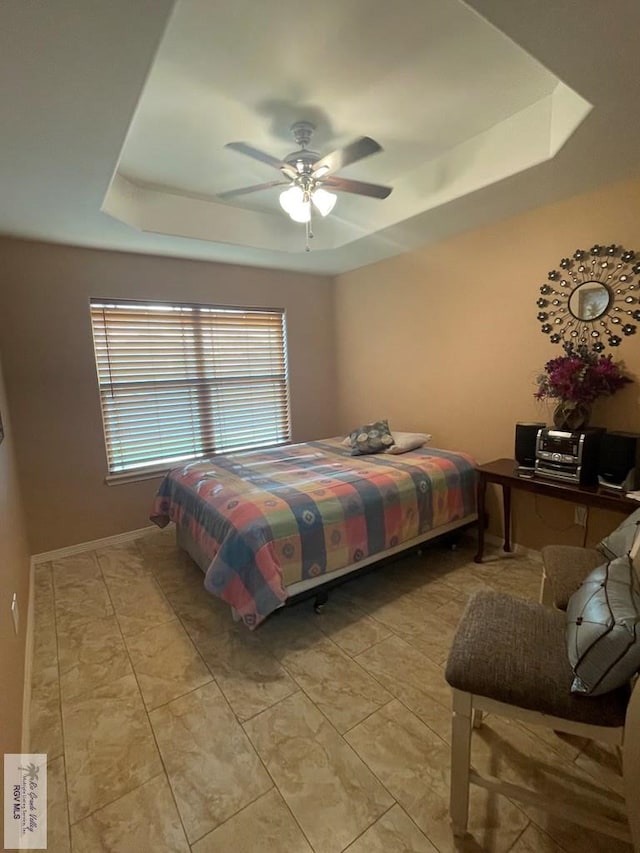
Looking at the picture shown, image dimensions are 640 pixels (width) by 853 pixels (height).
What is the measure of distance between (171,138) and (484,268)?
224 cm

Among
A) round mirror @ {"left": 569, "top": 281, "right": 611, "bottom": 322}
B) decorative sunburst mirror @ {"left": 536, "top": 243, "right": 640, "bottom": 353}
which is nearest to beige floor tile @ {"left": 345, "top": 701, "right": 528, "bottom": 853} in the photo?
decorative sunburst mirror @ {"left": 536, "top": 243, "right": 640, "bottom": 353}

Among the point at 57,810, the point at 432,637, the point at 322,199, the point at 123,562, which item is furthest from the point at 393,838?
the point at 322,199

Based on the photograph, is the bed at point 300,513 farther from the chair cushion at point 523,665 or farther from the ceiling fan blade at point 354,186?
the ceiling fan blade at point 354,186

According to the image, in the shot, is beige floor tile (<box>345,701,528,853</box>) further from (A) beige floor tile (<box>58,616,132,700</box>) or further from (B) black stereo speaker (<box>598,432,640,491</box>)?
(B) black stereo speaker (<box>598,432,640,491</box>)

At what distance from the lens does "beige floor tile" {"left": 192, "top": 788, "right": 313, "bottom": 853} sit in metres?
1.19

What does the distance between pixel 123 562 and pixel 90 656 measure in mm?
1043

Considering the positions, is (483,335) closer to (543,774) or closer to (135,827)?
(543,774)

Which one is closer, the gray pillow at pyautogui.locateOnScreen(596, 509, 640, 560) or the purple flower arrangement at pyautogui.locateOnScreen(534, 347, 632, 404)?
the gray pillow at pyautogui.locateOnScreen(596, 509, 640, 560)

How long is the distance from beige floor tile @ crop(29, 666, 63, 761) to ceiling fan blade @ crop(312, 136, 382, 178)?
109 inches

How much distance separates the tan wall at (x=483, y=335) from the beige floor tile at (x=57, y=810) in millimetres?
2897

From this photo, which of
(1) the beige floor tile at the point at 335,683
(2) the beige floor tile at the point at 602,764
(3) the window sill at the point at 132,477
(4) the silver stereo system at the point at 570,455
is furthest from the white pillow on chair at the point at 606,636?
(3) the window sill at the point at 132,477

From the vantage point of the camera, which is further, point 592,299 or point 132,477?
point 132,477

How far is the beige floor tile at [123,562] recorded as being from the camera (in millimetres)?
2832

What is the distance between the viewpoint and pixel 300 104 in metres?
1.94
